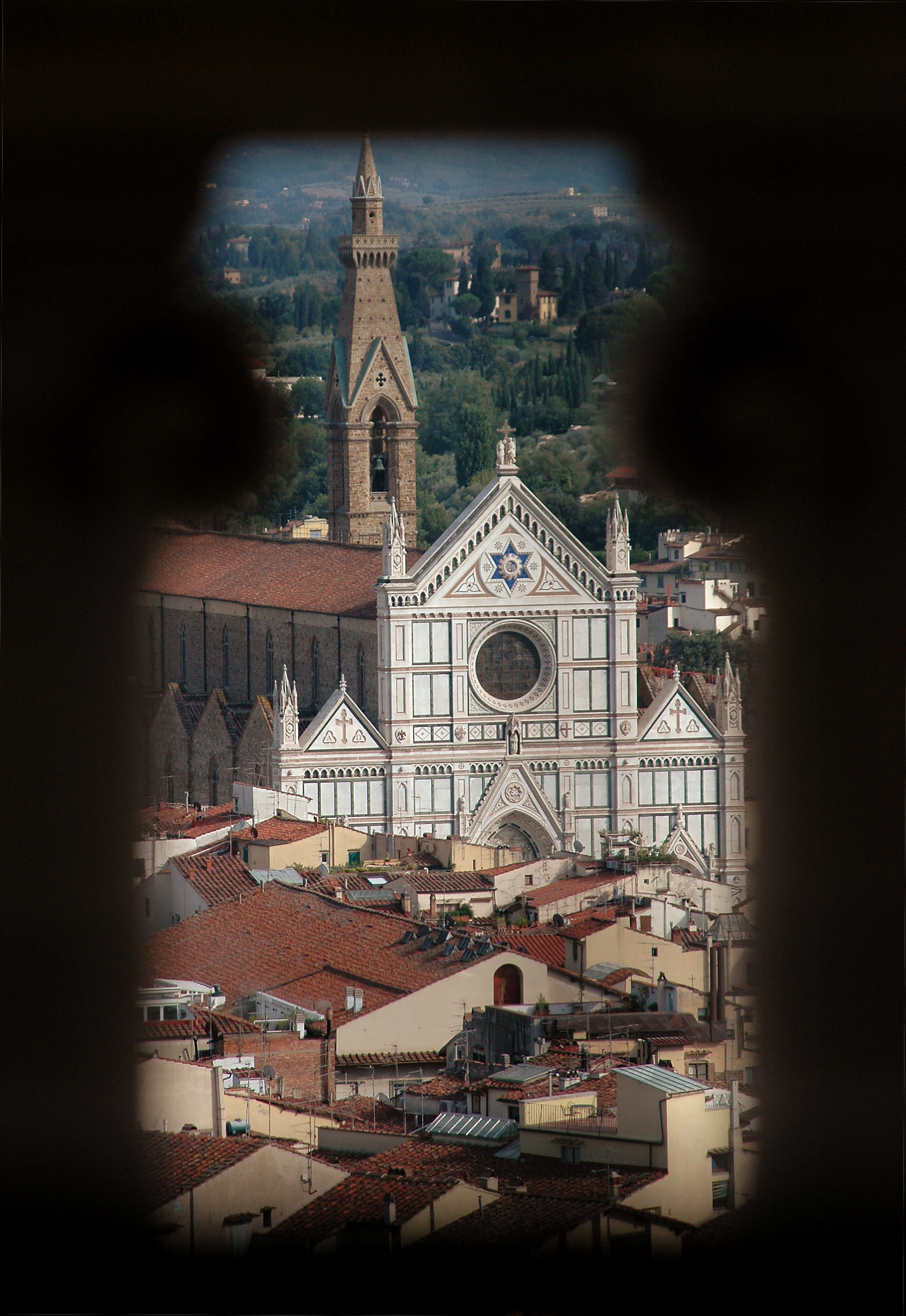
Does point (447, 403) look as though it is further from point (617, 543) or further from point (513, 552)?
point (617, 543)

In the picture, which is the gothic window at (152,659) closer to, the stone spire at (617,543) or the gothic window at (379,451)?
the stone spire at (617,543)

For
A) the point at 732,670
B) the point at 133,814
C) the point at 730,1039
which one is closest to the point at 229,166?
the point at 133,814

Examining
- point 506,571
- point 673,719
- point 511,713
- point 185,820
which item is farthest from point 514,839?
point 185,820

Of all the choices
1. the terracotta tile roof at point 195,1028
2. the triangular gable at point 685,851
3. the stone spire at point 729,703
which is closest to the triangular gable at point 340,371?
the stone spire at point 729,703

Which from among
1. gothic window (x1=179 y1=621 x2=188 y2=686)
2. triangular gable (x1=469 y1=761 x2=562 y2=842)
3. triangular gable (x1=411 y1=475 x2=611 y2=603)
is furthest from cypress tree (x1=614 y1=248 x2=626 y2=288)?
gothic window (x1=179 y1=621 x2=188 y2=686)

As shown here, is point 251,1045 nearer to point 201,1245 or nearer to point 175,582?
point 201,1245

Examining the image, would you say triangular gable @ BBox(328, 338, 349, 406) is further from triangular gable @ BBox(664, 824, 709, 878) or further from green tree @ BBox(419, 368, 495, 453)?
triangular gable @ BBox(664, 824, 709, 878)
